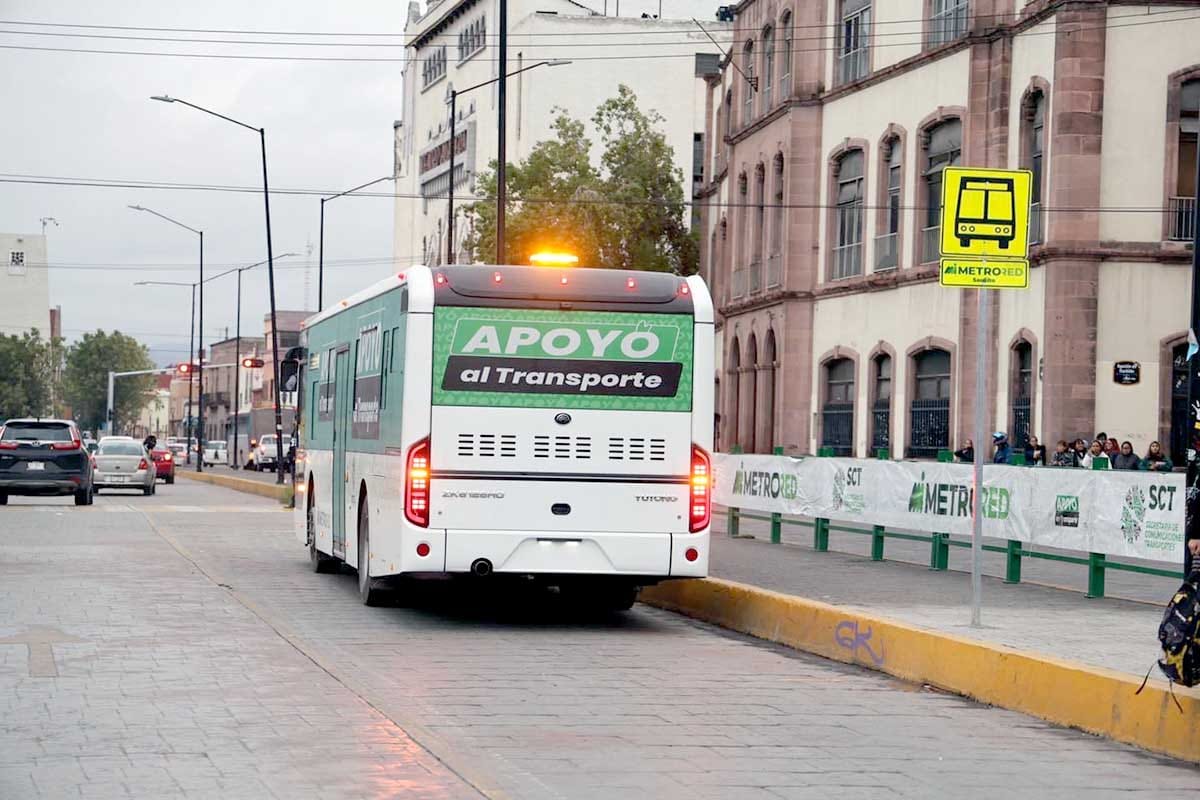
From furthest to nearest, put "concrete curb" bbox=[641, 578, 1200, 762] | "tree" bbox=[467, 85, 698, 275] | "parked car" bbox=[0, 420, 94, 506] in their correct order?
1. "tree" bbox=[467, 85, 698, 275]
2. "parked car" bbox=[0, 420, 94, 506]
3. "concrete curb" bbox=[641, 578, 1200, 762]

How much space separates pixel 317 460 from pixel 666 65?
66585 mm

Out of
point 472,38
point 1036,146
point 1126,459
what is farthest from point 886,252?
point 472,38

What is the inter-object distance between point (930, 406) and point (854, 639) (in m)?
27.9

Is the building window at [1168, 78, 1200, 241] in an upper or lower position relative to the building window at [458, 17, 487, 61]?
lower

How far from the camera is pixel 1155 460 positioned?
3153cm

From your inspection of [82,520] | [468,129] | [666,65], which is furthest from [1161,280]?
[468,129]

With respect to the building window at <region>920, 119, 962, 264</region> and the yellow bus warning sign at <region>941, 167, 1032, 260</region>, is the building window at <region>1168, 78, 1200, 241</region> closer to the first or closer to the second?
the building window at <region>920, 119, 962, 264</region>

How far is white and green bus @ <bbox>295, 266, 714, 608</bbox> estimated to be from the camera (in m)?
15.0

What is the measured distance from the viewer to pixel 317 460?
69.2 feet

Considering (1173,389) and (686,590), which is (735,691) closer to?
(686,590)

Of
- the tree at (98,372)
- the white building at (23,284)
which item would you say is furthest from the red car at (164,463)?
the tree at (98,372)

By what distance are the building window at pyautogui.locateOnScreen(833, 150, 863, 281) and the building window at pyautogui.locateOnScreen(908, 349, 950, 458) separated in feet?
13.7

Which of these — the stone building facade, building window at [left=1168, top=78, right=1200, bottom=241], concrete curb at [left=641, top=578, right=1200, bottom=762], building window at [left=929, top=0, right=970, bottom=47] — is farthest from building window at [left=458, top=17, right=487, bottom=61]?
concrete curb at [left=641, top=578, right=1200, bottom=762]

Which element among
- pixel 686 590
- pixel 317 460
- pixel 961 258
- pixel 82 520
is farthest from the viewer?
pixel 82 520
